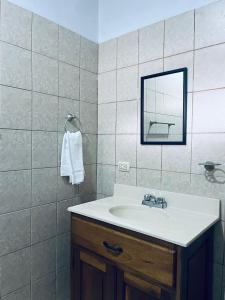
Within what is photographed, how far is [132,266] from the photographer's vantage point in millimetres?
1174

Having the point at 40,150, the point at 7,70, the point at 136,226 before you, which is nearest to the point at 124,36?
the point at 7,70

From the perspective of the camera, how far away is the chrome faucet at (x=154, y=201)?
1521 millimetres

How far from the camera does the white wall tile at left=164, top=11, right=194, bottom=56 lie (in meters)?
1.43

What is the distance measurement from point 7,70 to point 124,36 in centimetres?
93

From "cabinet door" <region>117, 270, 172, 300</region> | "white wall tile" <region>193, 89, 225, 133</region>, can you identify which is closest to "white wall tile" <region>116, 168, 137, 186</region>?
"white wall tile" <region>193, 89, 225, 133</region>

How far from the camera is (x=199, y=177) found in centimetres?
141

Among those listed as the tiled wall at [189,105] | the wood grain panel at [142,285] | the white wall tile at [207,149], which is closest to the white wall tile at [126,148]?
the tiled wall at [189,105]

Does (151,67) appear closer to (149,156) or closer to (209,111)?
(209,111)

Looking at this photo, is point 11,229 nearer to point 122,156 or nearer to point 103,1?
point 122,156

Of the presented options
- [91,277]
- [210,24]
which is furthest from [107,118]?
[91,277]

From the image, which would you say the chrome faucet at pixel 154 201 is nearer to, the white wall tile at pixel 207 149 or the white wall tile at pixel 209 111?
the white wall tile at pixel 207 149

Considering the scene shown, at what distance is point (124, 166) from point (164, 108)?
0.54 meters

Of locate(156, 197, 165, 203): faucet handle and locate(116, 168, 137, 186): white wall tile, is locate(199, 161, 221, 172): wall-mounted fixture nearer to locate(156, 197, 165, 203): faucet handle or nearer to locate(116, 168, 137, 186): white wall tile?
locate(156, 197, 165, 203): faucet handle

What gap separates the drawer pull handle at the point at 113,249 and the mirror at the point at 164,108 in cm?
74
